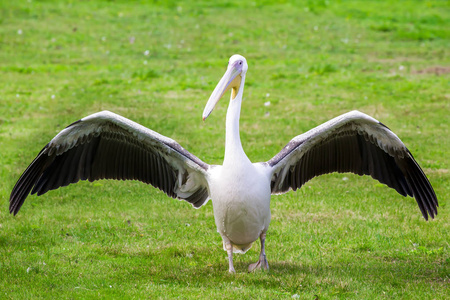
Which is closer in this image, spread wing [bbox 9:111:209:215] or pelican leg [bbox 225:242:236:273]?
pelican leg [bbox 225:242:236:273]

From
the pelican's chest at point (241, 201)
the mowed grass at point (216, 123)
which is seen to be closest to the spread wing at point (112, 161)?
the pelican's chest at point (241, 201)

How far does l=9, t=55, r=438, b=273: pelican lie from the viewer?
20.2 feet

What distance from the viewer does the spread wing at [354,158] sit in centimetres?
658

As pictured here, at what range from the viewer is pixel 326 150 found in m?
6.98

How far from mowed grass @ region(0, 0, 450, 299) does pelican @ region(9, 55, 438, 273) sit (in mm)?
618

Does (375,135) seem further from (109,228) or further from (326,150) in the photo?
(109,228)

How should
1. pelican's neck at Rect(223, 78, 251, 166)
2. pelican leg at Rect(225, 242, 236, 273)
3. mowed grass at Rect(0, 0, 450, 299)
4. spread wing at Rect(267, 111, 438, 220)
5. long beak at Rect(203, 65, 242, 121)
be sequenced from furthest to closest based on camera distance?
spread wing at Rect(267, 111, 438, 220) → pelican leg at Rect(225, 242, 236, 273) → mowed grass at Rect(0, 0, 450, 299) → long beak at Rect(203, 65, 242, 121) → pelican's neck at Rect(223, 78, 251, 166)

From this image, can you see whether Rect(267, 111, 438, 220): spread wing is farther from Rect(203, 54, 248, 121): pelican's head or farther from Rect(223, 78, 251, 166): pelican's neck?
Rect(203, 54, 248, 121): pelican's head

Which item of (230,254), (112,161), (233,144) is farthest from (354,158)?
(112,161)

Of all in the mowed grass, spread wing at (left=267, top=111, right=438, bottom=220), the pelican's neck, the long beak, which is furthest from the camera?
spread wing at (left=267, top=111, right=438, bottom=220)

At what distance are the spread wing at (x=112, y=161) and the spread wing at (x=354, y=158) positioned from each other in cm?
98

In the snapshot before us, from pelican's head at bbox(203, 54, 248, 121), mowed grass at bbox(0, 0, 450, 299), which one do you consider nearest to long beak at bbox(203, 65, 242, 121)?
pelican's head at bbox(203, 54, 248, 121)

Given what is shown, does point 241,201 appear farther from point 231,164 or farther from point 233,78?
point 233,78

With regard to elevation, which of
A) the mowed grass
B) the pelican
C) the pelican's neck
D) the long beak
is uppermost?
the long beak
